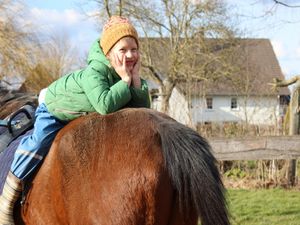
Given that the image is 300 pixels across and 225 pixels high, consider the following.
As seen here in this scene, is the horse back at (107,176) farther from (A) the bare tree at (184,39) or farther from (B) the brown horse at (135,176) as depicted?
(A) the bare tree at (184,39)

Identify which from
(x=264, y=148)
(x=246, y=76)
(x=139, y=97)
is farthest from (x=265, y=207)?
(x=246, y=76)

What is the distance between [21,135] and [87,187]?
1304mm

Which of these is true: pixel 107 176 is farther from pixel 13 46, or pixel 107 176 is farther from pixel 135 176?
pixel 13 46

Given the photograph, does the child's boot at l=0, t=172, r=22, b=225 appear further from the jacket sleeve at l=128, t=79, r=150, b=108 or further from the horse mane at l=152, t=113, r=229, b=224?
the horse mane at l=152, t=113, r=229, b=224

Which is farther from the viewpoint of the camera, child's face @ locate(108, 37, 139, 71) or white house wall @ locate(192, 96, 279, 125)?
white house wall @ locate(192, 96, 279, 125)

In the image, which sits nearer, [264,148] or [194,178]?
[194,178]

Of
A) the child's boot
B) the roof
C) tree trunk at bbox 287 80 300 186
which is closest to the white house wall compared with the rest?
the roof

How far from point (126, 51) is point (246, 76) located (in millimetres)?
27964

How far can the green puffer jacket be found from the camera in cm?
311

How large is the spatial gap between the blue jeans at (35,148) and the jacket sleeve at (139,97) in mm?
546

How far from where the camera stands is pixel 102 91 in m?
3.12

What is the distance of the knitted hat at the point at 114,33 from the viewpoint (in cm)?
325

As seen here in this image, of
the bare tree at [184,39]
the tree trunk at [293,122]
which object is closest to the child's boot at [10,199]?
the tree trunk at [293,122]

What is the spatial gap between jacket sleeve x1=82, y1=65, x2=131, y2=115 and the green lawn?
14.9 feet
